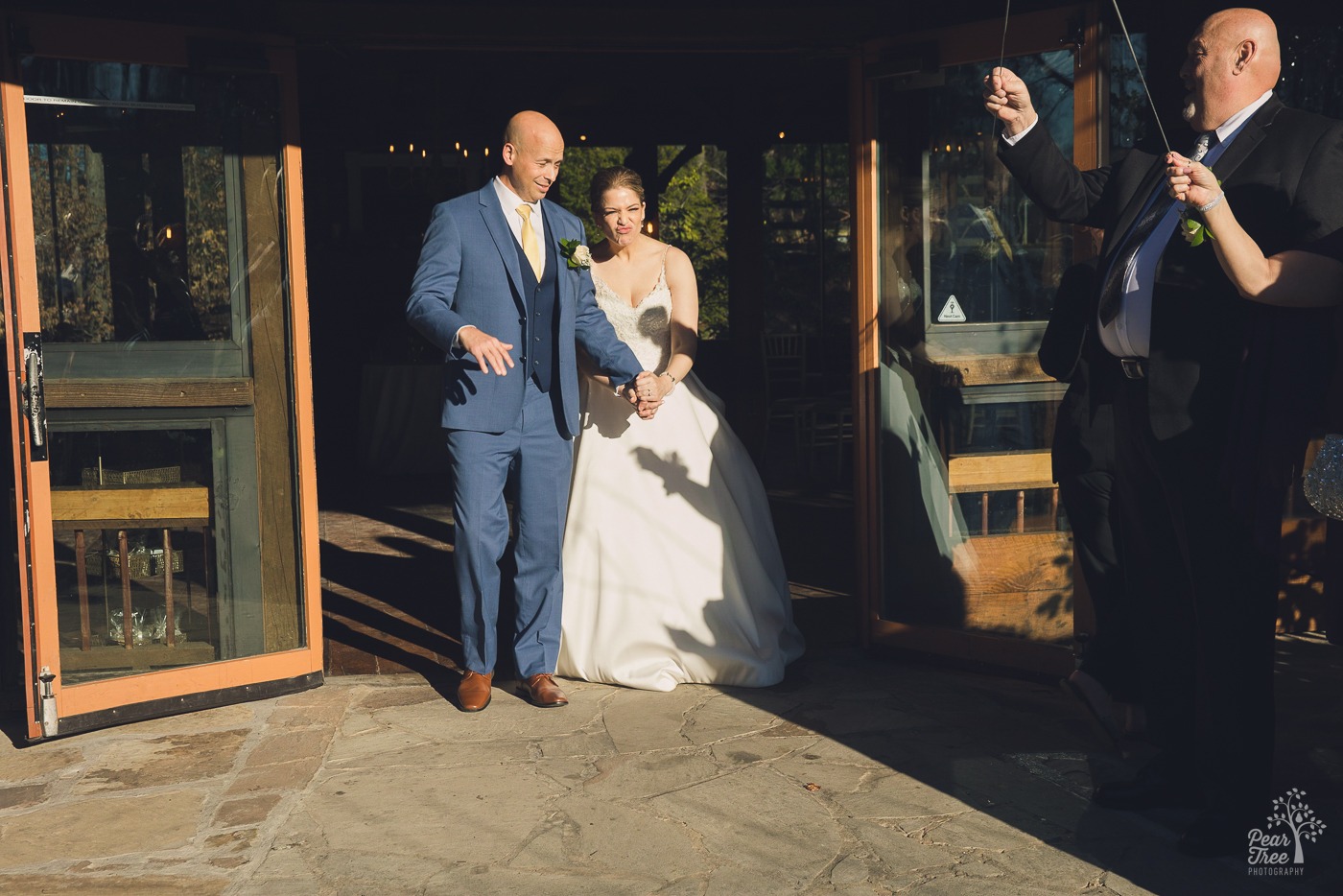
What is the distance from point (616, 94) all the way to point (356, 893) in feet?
31.0

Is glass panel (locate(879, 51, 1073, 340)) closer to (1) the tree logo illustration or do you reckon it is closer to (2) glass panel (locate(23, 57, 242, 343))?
(1) the tree logo illustration

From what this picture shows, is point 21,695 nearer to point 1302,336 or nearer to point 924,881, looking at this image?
point 924,881

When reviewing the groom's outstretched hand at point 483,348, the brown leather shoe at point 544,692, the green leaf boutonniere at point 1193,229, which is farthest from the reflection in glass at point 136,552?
the green leaf boutonniere at point 1193,229

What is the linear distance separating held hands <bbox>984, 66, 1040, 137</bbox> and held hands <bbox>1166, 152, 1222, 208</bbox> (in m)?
0.57

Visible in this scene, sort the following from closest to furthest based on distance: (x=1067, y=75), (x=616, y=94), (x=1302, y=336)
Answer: (x=1302, y=336)
(x=1067, y=75)
(x=616, y=94)

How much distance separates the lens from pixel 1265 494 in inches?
116

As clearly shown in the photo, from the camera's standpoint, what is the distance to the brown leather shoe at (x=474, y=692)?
4.46 meters

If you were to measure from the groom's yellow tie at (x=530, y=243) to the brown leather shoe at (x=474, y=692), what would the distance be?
4.46 feet

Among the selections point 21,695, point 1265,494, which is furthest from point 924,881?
point 21,695

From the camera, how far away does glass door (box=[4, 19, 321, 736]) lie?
4.14 m

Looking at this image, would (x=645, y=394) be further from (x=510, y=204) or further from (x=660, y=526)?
(x=510, y=204)

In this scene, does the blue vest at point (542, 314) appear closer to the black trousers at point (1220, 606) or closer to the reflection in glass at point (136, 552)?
the reflection in glass at point (136, 552)

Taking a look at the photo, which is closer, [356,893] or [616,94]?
[356,893]

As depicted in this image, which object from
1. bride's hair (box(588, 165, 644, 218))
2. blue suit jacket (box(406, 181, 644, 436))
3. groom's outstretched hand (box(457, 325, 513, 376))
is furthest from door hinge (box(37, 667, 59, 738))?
bride's hair (box(588, 165, 644, 218))
